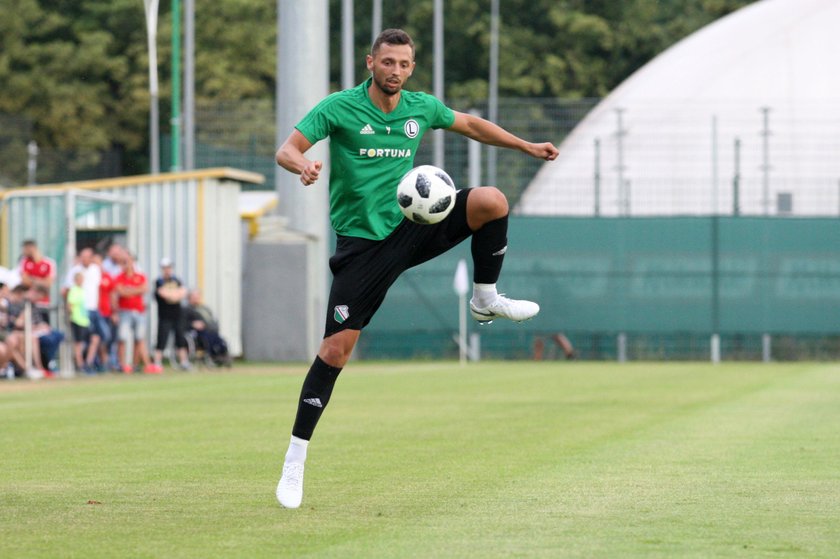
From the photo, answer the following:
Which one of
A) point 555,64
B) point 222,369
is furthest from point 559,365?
point 555,64

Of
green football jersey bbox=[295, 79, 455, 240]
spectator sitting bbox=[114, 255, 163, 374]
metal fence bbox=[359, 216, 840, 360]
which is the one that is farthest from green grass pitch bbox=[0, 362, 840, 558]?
metal fence bbox=[359, 216, 840, 360]

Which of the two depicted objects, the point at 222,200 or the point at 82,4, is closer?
the point at 222,200

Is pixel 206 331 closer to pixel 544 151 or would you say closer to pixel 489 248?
pixel 544 151

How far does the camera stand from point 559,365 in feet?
98.3

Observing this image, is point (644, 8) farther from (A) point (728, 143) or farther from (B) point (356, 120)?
(B) point (356, 120)

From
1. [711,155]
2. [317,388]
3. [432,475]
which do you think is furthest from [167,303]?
[317,388]

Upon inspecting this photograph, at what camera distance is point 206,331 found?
2794cm

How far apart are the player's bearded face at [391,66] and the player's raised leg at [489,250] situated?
0.73 metres

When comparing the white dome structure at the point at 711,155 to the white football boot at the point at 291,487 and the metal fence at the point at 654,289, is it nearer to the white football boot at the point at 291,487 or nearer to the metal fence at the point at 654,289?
the metal fence at the point at 654,289

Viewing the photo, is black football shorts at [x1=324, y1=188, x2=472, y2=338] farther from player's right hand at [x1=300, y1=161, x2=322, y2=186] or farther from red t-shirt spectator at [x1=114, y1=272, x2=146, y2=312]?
red t-shirt spectator at [x1=114, y1=272, x2=146, y2=312]

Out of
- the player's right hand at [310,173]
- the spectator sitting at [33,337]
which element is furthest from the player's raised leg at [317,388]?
the spectator sitting at [33,337]

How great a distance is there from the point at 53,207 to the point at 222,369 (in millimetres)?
4109

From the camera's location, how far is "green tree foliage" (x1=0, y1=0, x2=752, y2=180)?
61094mm

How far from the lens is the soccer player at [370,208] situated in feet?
28.0
